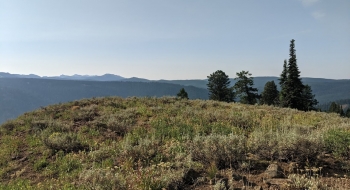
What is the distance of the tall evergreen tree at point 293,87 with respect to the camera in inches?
1674

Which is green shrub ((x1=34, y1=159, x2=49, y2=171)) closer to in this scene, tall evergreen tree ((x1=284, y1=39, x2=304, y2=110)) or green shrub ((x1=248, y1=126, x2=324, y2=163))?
green shrub ((x1=248, y1=126, x2=324, y2=163))

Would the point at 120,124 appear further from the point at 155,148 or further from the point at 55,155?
the point at 155,148

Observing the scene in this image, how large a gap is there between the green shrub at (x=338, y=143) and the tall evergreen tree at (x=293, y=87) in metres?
39.6

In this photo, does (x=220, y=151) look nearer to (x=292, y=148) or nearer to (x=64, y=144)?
(x=292, y=148)

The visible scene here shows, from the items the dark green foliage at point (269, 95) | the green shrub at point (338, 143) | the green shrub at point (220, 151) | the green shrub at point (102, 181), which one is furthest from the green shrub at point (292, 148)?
the dark green foliage at point (269, 95)

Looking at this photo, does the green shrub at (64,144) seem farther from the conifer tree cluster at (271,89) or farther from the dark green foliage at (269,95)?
the dark green foliage at (269,95)

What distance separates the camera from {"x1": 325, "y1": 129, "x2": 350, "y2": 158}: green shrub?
18.3ft

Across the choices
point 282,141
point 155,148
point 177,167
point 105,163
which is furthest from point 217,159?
point 105,163

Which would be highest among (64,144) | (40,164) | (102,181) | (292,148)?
(292,148)

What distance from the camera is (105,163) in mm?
6160

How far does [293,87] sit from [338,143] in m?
41.3

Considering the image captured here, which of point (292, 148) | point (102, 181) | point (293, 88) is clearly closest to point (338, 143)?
point (292, 148)

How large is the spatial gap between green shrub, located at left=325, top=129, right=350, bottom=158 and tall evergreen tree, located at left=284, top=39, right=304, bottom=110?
130 feet

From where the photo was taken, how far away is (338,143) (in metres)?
5.75
